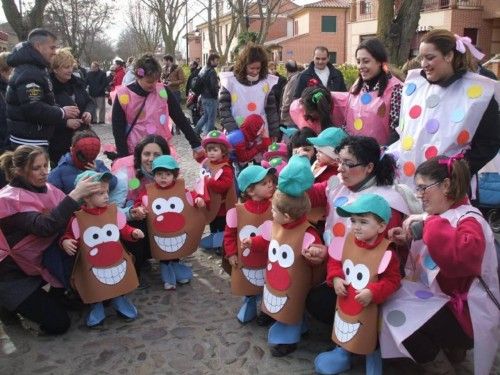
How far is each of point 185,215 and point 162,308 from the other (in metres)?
0.76

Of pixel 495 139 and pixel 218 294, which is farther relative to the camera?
pixel 218 294

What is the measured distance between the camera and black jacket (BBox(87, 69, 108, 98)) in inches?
548

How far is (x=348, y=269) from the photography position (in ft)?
9.14

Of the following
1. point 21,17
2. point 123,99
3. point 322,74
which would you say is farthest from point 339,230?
point 21,17

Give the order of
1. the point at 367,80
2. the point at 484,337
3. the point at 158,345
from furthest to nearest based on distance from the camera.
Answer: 1. the point at 367,80
2. the point at 158,345
3. the point at 484,337

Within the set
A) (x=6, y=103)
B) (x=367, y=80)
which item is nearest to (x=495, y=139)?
(x=367, y=80)

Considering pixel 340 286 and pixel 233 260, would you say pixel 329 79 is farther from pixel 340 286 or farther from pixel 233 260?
pixel 340 286

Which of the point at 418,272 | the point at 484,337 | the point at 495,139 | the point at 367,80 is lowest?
the point at 484,337

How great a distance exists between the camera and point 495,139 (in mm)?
3107

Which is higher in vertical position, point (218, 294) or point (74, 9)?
point (74, 9)

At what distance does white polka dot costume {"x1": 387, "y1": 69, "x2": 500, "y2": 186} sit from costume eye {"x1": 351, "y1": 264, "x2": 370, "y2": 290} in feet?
2.96

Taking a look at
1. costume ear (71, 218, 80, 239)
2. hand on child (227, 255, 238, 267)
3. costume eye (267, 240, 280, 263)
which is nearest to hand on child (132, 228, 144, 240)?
costume ear (71, 218, 80, 239)

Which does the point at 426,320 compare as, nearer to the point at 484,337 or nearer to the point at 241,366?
the point at 484,337

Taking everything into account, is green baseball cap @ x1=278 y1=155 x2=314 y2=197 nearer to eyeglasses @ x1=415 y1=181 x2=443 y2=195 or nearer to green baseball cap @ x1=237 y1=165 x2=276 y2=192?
green baseball cap @ x1=237 y1=165 x2=276 y2=192
